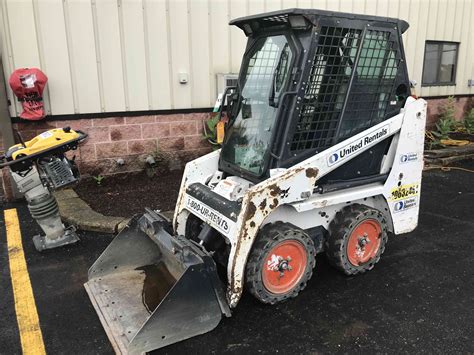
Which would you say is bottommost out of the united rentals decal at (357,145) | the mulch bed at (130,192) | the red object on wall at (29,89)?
the mulch bed at (130,192)

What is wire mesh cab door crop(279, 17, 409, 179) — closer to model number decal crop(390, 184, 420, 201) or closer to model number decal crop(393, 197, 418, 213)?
model number decal crop(390, 184, 420, 201)

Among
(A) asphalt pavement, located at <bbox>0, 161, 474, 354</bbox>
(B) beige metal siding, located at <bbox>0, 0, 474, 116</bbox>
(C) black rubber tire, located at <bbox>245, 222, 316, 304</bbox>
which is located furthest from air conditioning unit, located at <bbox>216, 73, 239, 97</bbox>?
(C) black rubber tire, located at <bbox>245, 222, 316, 304</bbox>

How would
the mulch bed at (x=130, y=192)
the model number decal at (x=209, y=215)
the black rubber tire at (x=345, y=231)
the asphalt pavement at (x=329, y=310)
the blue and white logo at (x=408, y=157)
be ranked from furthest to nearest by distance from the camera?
the mulch bed at (x=130, y=192)
the blue and white logo at (x=408, y=157)
the black rubber tire at (x=345, y=231)
the model number decal at (x=209, y=215)
the asphalt pavement at (x=329, y=310)

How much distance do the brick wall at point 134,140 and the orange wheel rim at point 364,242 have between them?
390 cm

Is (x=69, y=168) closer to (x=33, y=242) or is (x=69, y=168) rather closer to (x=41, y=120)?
(x=33, y=242)

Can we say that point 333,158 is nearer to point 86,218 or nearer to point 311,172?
point 311,172

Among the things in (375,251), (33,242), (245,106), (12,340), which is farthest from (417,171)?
(33,242)

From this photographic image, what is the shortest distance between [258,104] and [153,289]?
1.81 metres

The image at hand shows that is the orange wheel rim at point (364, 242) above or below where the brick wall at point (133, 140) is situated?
below

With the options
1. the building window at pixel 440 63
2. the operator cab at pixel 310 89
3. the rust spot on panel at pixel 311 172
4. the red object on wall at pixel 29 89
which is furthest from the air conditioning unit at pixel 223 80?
the building window at pixel 440 63

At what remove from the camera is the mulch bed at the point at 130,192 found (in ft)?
18.2

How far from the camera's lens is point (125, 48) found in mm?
6238

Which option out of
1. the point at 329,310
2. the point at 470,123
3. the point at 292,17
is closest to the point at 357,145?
the point at 292,17

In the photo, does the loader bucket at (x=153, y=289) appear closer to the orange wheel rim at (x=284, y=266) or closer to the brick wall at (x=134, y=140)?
the orange wheel rim at (x=284, y=266)
